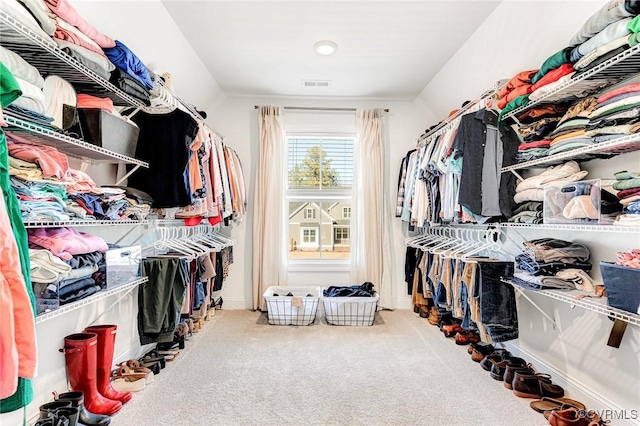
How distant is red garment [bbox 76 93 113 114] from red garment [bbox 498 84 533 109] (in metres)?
2.36

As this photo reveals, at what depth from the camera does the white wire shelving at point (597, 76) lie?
146cm

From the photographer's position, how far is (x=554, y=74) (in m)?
1.84

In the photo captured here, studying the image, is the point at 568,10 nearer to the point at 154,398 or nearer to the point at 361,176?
the point at 361,176

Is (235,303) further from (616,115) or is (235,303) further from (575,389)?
(616,115)

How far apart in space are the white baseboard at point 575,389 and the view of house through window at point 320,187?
2.41 meters

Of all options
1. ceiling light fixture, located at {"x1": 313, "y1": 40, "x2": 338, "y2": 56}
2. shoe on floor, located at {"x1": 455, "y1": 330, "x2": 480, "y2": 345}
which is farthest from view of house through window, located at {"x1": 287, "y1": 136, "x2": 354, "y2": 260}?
shoe on floor, located at {"x1": 455, "y1": 330, "x2": 480, "y2": 345}

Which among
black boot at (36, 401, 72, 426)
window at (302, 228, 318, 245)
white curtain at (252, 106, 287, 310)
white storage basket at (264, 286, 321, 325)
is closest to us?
black boot at (36, 401, 72, 426)

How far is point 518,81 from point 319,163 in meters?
2.61

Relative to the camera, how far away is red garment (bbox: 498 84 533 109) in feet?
6.85

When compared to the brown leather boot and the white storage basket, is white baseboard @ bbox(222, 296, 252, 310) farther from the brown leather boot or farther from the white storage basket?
the brown leather boot

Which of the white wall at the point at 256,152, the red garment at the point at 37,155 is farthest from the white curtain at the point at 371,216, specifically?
the red garment at the point at 37,155

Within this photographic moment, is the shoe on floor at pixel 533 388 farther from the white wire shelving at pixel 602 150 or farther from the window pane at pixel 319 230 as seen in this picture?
the window pane at pixel 319 230

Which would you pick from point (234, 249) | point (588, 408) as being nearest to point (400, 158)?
point (234, 249)

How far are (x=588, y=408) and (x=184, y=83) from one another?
386cm
